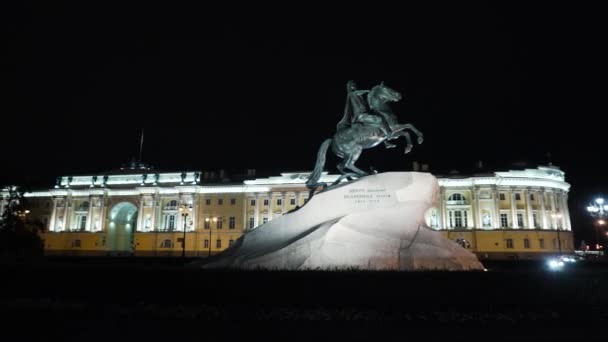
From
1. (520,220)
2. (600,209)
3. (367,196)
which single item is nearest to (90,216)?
(520,220)

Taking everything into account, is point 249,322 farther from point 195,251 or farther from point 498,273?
point 195,251

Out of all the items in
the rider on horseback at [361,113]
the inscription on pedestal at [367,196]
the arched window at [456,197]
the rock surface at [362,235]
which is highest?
the arched window at [456,197]

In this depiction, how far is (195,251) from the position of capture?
79.4 meters

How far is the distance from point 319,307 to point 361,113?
27.4 ft

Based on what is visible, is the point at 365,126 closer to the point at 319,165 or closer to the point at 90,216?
the point at 319,165

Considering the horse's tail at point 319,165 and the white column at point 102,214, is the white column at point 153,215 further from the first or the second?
the horse's tail at point 319,165

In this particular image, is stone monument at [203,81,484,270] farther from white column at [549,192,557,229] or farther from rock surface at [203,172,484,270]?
white column at [549,192,557,229]

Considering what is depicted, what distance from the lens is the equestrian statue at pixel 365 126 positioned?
57.3 ft

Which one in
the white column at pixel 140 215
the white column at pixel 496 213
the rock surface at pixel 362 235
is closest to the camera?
Answer: the rock surface at pixel 362 235

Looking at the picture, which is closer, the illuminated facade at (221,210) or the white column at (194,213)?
the illuminated facade at (221,210)

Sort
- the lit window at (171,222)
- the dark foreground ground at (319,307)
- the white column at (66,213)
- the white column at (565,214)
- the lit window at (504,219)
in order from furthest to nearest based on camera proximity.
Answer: the white column at (66,213)
the lit window at (171,222)
the white column at (565,214)
the lit window at (504,219)
the dark foreground ground at (319,307)

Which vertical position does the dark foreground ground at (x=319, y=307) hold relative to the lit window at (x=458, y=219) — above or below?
below

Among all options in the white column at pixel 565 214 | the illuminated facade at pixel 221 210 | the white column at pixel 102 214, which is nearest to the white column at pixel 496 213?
the illuminated facade at pixel 221 210

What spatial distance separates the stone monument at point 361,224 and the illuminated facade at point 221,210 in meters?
52.4
